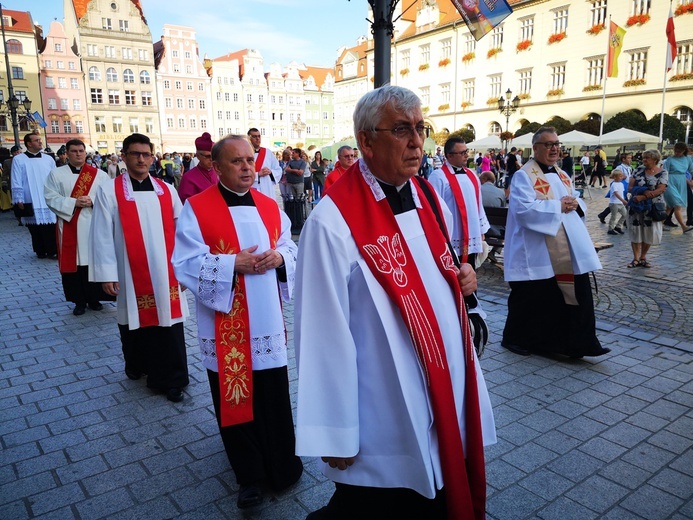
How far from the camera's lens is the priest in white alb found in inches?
116

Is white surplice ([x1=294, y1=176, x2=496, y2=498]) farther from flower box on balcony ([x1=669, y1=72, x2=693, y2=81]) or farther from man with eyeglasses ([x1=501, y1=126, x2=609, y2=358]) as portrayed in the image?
flower box on balcony ([x1=669, y1=72, x2=693, y2=81])

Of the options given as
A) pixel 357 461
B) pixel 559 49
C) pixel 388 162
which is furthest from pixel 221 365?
pixel 559 49

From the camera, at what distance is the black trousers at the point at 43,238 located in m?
10.8

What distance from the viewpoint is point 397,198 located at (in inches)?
83.0

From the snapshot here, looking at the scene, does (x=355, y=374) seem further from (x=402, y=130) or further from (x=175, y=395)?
(x=175, y=395)

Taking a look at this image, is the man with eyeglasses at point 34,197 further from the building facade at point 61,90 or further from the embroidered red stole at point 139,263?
the building facade at point 61,90

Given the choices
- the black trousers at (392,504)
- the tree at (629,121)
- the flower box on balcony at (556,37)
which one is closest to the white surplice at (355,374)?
the black trousers at (392,504)

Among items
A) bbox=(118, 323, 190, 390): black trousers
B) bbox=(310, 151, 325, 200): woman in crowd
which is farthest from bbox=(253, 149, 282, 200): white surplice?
bbox=(310, 151, 325, 200): woman in crowd

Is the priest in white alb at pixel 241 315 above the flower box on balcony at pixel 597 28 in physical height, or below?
below

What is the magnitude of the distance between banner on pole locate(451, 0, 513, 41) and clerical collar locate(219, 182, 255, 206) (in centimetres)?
418

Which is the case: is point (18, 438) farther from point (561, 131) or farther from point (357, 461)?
point (561, 131)

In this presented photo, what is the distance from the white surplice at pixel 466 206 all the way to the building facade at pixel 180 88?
63093mm

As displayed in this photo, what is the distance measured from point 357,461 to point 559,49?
41.9 m

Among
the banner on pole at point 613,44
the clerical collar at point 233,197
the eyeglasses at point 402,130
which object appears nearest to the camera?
the eyeglasses at point 402,130
